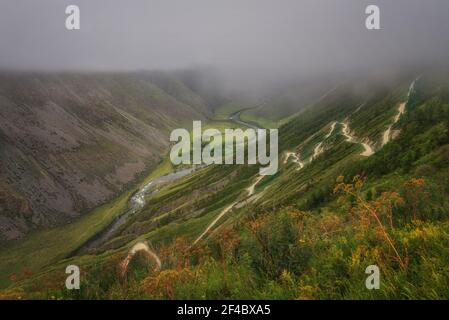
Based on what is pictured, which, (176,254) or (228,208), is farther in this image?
(228,208)

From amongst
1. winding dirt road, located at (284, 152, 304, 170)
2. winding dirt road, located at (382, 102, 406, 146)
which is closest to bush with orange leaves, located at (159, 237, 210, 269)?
winding dirt road, located at (382, 102, 406, 146)

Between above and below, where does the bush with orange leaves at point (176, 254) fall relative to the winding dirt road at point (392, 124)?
below

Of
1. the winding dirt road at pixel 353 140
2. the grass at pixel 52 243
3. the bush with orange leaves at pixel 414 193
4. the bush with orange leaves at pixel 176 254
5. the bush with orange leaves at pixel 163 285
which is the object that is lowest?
the bush with orange leaves at pixel 163 285

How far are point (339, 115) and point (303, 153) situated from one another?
48191mm

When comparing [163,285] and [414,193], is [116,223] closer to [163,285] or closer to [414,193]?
[414,193]

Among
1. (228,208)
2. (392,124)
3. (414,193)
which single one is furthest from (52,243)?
(414,193)

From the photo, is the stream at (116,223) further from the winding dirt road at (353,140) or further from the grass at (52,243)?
the winding dirt road at (353,140)

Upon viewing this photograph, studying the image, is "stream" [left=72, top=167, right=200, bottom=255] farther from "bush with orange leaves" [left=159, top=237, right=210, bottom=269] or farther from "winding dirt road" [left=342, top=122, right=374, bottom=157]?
"bush with orange leaves" [left=159, top=237, right=210, bottom=269]

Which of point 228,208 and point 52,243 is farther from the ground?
point 228,208

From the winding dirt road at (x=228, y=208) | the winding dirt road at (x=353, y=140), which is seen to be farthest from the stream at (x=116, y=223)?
the winding dirt road at (x=353, y=140)

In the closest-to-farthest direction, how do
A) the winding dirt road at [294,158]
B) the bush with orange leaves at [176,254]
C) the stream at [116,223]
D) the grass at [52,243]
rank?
the bush with orange leaves at [176,254], the grass at [52,243], the winding dirt road at [294,158], the stream at [116,223]

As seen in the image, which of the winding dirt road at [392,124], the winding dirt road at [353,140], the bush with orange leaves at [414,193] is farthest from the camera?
the winding dirt road at [392,124]

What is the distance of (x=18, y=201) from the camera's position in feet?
575
